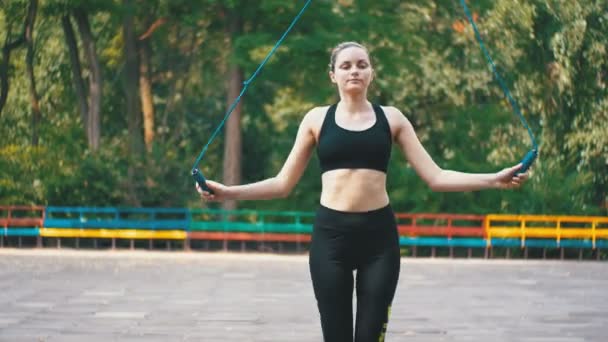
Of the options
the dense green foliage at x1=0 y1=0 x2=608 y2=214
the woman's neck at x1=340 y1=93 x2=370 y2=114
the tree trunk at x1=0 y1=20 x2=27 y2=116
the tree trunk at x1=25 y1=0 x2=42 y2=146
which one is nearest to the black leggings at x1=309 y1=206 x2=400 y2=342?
the woman's neck at x1=340 y1=93 x2=370 y2=114

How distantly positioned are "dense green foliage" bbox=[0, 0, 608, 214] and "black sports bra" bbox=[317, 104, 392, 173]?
17908 millimetres

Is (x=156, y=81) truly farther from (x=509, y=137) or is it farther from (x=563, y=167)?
(x=563, y=167)

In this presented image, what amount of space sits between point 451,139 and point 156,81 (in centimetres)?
1069

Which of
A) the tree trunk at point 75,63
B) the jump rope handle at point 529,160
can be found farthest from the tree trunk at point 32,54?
the jump rope handle at point 529,160

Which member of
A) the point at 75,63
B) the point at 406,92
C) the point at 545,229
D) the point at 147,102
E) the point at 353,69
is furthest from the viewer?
the point at 147,102

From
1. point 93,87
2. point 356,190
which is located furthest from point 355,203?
point 93,87

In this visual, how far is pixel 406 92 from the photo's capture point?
97.6ft

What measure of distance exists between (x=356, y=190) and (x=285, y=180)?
43 cm

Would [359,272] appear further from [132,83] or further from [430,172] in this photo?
[132,83]

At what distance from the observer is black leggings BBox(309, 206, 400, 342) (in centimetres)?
459

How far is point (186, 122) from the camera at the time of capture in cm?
3588

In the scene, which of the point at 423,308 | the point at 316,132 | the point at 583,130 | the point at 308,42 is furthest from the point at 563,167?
the point at 316,132

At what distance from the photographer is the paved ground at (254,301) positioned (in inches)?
379

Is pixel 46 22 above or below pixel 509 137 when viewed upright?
above
